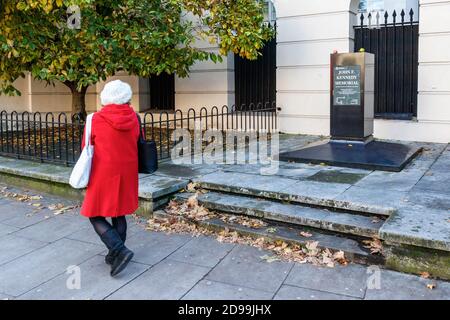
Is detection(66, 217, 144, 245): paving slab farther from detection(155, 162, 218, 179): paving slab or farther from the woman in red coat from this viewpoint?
detection(155, 162, 218, 179): paving slab

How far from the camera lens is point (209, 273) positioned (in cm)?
439

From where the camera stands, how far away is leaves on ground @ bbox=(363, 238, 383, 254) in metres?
4.56

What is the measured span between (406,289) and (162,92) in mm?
11351

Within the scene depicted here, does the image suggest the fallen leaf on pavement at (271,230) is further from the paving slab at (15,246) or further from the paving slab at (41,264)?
the paving slab at (15,246)

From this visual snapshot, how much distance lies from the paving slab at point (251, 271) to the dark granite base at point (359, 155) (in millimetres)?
3175

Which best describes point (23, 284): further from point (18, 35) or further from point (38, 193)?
point (18, 35)

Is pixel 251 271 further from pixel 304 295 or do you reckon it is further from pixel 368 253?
pixel 368 253

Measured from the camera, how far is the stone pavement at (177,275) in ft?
13.1

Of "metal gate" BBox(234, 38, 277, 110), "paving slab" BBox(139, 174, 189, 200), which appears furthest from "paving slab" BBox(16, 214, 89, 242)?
"metal gate" BBox(234, 38, 277, 110)

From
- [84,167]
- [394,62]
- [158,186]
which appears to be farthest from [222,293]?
[394,62]

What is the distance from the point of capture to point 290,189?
600 centimetres

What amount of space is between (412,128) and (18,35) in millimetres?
7846

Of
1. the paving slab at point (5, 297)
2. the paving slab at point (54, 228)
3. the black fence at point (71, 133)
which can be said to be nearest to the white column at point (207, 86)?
the black fence at point (71, 133)
